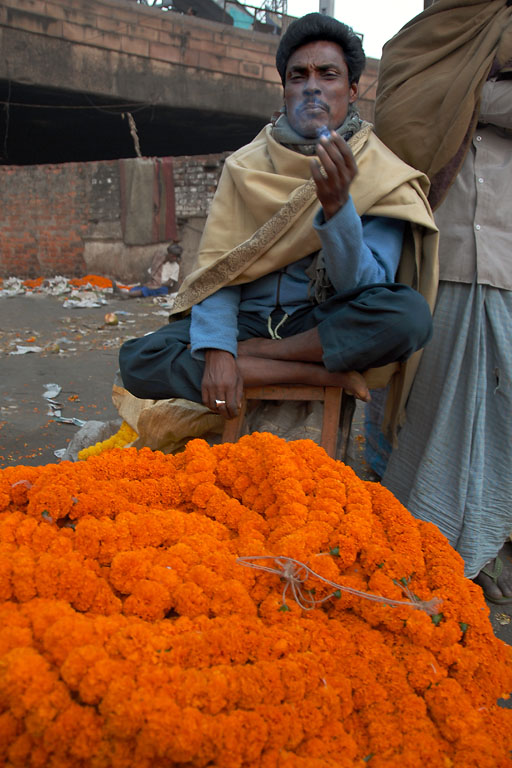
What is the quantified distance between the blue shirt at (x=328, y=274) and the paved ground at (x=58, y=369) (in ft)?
3.02

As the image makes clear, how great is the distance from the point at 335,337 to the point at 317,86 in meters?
0.95

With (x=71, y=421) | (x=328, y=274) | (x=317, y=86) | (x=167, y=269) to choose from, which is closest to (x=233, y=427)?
(x=328, y=274)

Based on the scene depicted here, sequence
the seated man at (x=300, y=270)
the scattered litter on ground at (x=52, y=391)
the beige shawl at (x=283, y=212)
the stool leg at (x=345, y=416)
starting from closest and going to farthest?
1. the seated man at (x=300, y=270)
2. the beige shawl at (x=283, y=212)
3. the stool leg at (x=345, y=416)
4. the scattered litter on ground at (x=52, y=391)

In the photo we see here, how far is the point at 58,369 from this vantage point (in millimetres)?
4867

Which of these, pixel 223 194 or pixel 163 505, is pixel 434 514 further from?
pixel 223 194

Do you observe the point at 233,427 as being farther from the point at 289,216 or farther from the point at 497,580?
the point at 497,580

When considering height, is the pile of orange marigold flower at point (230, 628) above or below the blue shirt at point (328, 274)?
below

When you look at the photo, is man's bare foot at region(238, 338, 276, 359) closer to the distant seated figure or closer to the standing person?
the standing person

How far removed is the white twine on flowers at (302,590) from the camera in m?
1.19

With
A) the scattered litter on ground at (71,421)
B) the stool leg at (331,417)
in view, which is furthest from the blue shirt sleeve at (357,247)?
the scattered litter on ground at (71,421)

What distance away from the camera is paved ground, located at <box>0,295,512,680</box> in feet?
10.3

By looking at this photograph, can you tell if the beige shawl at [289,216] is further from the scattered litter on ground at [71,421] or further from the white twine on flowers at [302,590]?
the scattered litter on ground at [71,421]

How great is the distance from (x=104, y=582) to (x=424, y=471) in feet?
4.55

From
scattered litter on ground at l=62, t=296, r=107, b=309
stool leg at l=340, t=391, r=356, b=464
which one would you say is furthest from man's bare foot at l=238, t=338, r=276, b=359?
scattered litter on ground at l=62, t=296, r=107, b=309
